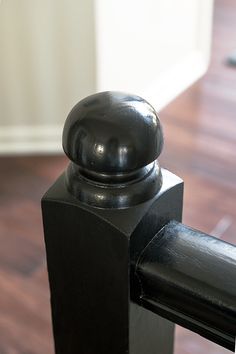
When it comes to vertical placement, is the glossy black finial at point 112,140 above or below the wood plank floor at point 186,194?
above

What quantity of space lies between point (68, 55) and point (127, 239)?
1.88m

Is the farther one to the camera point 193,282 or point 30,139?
point 30,139

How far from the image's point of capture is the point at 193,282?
1.63 ft

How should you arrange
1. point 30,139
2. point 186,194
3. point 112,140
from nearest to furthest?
point 112,140 < point 186,194 < point 30,139

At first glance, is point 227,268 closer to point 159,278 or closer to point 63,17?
point 159,278

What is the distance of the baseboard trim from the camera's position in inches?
95.7

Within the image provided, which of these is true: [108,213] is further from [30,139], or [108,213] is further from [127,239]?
[30,139]

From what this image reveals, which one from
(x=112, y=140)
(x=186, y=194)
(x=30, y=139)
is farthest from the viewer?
(x=30, y=139)

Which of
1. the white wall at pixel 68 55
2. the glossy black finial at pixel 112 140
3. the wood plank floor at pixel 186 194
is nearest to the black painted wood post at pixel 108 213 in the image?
the glossy black finial at pixel 112 140

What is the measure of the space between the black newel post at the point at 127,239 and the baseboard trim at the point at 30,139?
6.18 feet

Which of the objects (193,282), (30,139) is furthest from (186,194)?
(193,282)

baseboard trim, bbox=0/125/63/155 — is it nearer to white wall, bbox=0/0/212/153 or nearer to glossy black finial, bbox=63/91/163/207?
white wall, bbox=0/0/212/153

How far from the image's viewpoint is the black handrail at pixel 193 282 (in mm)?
489

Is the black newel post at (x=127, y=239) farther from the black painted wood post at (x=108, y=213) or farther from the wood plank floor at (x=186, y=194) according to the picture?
the wood plank floor at (x=186, y=194)
